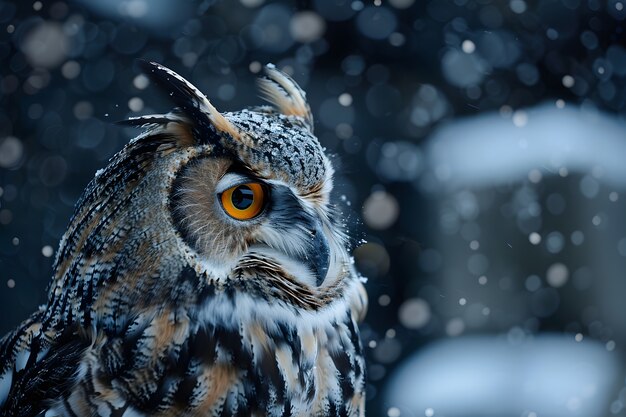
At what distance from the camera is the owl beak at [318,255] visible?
746 millimetres

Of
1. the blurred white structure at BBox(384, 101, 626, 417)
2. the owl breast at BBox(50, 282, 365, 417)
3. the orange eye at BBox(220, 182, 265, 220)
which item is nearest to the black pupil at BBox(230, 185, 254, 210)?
the orange eye at BBox(220, 182, 265, 220)

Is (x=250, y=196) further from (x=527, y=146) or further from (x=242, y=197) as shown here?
(x=527, y=146)

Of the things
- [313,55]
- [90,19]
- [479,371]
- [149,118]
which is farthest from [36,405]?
[479,371]

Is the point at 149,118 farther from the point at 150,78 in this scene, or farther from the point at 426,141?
the point at 426,141

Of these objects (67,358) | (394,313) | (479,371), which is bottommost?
(479,371)

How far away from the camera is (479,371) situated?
3.80 feet

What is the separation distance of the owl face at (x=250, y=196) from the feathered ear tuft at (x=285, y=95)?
76 millimetres

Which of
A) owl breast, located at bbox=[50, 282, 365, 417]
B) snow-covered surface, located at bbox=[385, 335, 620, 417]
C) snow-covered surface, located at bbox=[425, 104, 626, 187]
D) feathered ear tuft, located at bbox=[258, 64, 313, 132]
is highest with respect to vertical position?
feathered ear tuft, located at bbox=[258, 64, 313, 132]

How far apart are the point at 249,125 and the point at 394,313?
51 cm

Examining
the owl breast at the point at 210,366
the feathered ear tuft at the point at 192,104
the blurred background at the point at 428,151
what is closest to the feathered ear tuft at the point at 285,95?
the blurred background at the point at 428,151

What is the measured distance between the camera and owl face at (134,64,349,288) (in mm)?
690

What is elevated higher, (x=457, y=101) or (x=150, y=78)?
(x=150, y=78)

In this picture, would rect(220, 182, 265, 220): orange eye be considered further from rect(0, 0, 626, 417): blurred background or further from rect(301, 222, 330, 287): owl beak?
rect(0, 0, 626, 417): blurred background

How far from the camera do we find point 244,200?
2.35 feet
